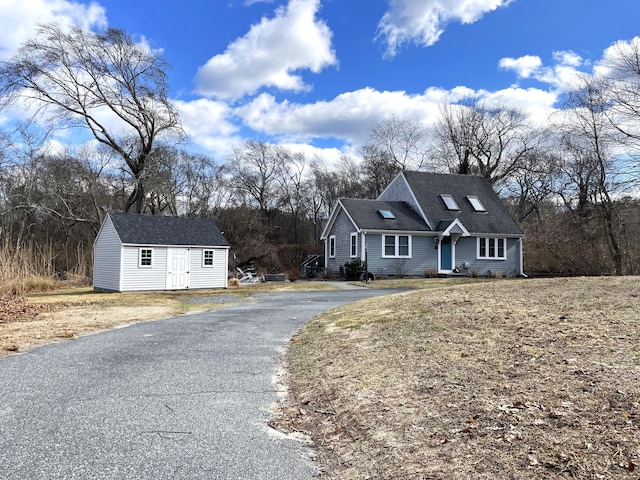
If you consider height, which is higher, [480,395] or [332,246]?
[332,246]

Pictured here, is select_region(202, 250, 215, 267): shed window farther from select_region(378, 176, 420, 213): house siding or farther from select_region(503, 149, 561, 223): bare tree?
select_region(503, 149, 561, 223): bare tree

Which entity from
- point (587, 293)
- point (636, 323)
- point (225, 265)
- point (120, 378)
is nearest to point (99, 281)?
point (225, 265)

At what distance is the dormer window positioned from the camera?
30352mm

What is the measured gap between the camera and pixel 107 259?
24.2m

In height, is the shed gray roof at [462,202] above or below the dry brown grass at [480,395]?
above

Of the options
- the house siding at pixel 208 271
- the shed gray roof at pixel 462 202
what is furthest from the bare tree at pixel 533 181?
the house siding at pixel 208 271

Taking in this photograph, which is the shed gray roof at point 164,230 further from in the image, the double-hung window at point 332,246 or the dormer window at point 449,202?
→ the dormer window at point 449,202

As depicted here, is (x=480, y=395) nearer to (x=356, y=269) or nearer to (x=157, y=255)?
(x=157, y=255)

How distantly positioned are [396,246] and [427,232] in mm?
1991

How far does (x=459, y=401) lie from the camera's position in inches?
179

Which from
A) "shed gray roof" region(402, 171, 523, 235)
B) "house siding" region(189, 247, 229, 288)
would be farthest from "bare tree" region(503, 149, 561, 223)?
"house siding" region(189, 247, 229, 288)

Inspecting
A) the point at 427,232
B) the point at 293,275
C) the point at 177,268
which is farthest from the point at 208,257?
the point at 427,232

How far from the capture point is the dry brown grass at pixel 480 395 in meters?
3.38

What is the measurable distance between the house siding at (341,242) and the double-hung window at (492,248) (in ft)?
26.4
